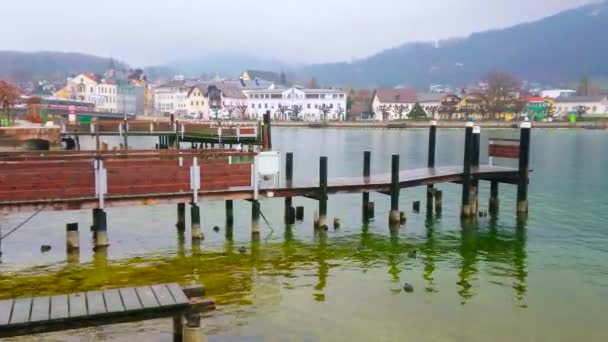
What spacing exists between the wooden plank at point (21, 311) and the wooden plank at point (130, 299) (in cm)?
140

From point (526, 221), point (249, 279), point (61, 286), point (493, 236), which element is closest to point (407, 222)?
point (493, 236)

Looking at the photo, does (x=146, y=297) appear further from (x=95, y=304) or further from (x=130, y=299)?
(x=95, y=304)

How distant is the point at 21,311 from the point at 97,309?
Result: 1.11 metres

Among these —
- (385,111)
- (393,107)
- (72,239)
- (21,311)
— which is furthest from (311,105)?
(21,311)

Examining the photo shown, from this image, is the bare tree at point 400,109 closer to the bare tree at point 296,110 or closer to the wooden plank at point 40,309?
the bare tree at point 296,110

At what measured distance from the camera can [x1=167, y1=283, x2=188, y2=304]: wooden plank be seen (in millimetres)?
10031

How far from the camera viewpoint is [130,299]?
33.1 ft

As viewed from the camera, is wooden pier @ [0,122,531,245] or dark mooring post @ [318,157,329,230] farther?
dark mooring post @ [318,157,329,230]

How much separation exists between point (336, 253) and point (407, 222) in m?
6.57

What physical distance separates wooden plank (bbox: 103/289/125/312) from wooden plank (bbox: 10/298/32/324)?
1136 millimetres

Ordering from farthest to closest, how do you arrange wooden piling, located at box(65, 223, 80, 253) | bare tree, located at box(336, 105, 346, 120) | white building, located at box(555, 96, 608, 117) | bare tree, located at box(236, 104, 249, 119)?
white building, located at box(555, 96, 608, 117) < bare tree, located at box(236, 104, 249, 119) < bare tree, located at box(336, 105, 346, 120) < wooden piling, located at box(65, 223, 80, 253)

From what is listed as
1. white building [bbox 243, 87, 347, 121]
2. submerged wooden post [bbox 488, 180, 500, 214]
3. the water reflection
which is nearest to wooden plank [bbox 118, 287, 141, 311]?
the water reflection

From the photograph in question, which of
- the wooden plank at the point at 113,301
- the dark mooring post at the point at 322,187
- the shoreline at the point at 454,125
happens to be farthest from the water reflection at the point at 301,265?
the shoreline at the point at 454,125

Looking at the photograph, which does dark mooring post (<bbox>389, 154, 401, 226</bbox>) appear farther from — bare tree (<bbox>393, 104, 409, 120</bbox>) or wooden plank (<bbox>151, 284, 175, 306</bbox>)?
bare tree (<bbox>393, 104, 409, 120</bbox>)
